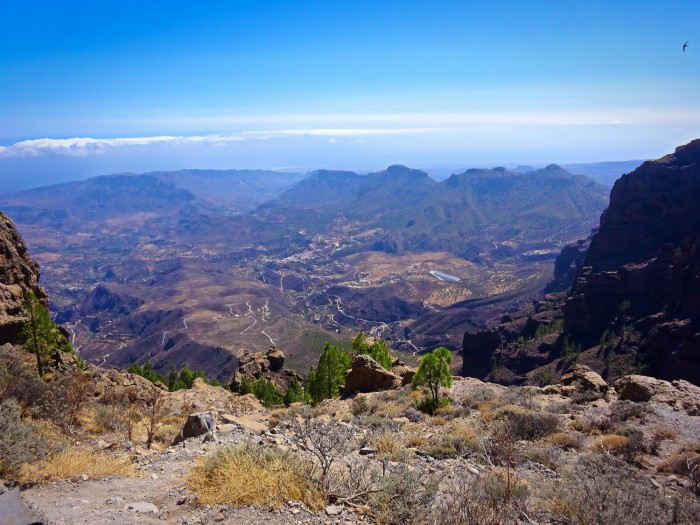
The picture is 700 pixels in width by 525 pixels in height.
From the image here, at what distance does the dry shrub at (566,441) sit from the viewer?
1368 cm

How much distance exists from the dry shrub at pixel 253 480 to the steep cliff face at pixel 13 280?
809 inches

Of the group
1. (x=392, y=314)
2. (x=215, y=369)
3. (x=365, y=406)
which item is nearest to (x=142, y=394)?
(x=365, y=406)

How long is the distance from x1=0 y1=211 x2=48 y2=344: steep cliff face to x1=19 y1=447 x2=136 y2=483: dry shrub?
17089mm

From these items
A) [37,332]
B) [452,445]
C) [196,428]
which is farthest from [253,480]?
[37,332]

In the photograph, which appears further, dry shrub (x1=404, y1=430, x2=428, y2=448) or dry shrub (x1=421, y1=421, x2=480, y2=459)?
dry shrub (x1=404, y1=430, x2=428, y2=448)

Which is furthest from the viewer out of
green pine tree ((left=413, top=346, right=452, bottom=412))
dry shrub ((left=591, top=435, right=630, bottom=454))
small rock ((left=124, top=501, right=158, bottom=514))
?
green pine tree ((left=413, top=346, right=452, bottom=412))

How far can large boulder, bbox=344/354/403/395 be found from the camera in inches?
1181

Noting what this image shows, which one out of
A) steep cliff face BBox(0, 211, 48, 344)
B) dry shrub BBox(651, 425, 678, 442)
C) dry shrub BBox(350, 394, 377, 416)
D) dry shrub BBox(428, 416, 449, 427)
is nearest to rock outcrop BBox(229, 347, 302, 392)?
steep cliff face BBox(0, 211, 48, 344)

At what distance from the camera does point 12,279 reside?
2752 cm

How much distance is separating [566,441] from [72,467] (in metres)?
14.1

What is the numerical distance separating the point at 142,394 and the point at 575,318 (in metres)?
80.0

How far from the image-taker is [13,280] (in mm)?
27594

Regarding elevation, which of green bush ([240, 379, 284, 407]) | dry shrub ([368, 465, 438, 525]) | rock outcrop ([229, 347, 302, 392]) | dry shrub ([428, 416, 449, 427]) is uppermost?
dry shrub ([368, 465, 438, 525])

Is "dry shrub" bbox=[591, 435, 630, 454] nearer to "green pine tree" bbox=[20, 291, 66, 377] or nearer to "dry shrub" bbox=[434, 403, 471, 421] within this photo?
"dry shrub" bbox=[434, 403, 471, 421]
